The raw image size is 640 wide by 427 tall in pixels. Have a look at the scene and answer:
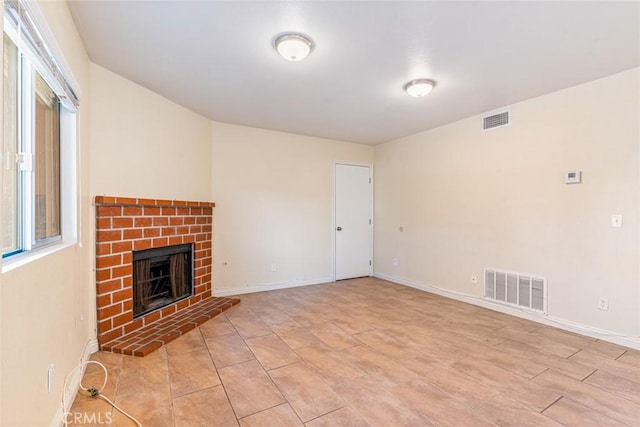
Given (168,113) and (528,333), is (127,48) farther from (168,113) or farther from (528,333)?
(528,333)

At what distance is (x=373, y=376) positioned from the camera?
2.14 metres

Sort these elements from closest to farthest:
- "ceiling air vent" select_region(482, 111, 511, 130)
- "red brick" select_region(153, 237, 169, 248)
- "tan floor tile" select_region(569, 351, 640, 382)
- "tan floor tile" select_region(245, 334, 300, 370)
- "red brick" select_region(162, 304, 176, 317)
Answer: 1. "tan floor tile" select_region(569, 351, 640, 382)
2. "tan floor tile" select_region(245, 334, 300, 370)
3. "red brick" select_region(153, 237, 169, 248)
4. "red brick" select_region(162, 304, 176, 317)
5. "ceiling air vent" select_region(482, 111, 511, 130)

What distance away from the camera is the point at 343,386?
6.63 ft

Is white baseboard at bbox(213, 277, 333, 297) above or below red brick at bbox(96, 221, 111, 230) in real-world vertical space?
below

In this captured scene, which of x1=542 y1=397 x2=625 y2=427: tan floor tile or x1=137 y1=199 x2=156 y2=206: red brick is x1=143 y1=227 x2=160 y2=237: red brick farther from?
x1=542 y1=397 x2=625 y2=427: tan floor tile

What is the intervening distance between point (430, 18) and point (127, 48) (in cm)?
217

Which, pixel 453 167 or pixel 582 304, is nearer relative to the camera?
pixel 582 304

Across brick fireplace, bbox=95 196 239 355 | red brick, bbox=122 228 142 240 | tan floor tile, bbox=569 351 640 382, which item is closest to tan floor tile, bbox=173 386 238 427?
brick fireplace, bbox=95 196 239 355

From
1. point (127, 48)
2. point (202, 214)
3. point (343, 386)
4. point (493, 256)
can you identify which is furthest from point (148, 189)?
point (493, 256)

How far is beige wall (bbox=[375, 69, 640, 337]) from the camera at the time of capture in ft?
8.70

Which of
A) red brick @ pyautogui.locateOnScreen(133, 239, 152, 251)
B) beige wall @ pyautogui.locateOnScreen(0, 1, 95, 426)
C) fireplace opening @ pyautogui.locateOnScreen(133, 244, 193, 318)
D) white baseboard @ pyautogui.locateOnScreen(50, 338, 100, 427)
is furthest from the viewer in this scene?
fireplace opening @ pyautogui.locateOnScreen(133, 244, 193, 318)

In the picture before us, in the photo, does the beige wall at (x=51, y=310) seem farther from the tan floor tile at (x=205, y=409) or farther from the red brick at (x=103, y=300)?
the tan floor tile at (x=205, y=409)

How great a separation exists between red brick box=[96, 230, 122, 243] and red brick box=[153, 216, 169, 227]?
383 millimetres

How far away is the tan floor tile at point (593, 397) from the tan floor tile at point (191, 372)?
7.44ft
